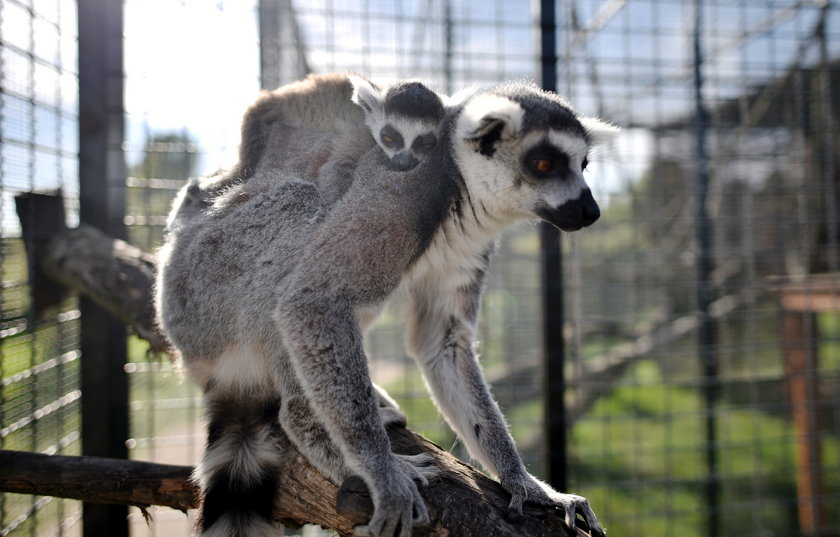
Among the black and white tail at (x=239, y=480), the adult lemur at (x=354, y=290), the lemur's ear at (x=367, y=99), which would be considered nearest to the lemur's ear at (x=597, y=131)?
the adult lemur at (x=354, y=290)

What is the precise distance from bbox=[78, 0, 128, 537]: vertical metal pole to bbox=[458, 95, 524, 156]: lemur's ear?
7.82 feet

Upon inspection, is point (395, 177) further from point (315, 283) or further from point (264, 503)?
point (264, 503)

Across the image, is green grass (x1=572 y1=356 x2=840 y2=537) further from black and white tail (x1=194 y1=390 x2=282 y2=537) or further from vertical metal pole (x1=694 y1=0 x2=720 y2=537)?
black and white tail (x1=194 y1=390 x2=282 y2=537)

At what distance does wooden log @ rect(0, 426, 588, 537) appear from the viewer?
1586 mm

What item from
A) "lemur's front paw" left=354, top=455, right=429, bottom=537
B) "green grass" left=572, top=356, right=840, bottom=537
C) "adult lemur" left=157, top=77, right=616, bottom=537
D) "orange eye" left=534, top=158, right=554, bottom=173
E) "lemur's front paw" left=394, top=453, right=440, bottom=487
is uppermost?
"orange eye" left=534, top=158, right=554, bottom=173

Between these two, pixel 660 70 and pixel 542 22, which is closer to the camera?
pixel 542 22

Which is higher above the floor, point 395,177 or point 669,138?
point 669,138

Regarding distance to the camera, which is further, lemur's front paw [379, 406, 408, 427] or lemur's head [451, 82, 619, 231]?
lemur's front paw [379, 406, 408, 427]

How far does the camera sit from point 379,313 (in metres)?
2.08

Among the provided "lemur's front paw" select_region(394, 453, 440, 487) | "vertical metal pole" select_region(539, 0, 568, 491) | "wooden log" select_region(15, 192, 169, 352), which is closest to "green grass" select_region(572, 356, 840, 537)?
"vertical metal pole" select_region(539, 0, 568, 491)

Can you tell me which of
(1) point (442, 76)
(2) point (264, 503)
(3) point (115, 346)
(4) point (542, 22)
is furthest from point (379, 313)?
(1) point (442, 76)

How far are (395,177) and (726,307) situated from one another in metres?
5.82

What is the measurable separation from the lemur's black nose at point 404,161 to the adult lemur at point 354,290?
0.03 m

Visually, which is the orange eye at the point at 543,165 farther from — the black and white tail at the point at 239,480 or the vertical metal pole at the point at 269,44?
the vertical metal pole at the point at 269,44
